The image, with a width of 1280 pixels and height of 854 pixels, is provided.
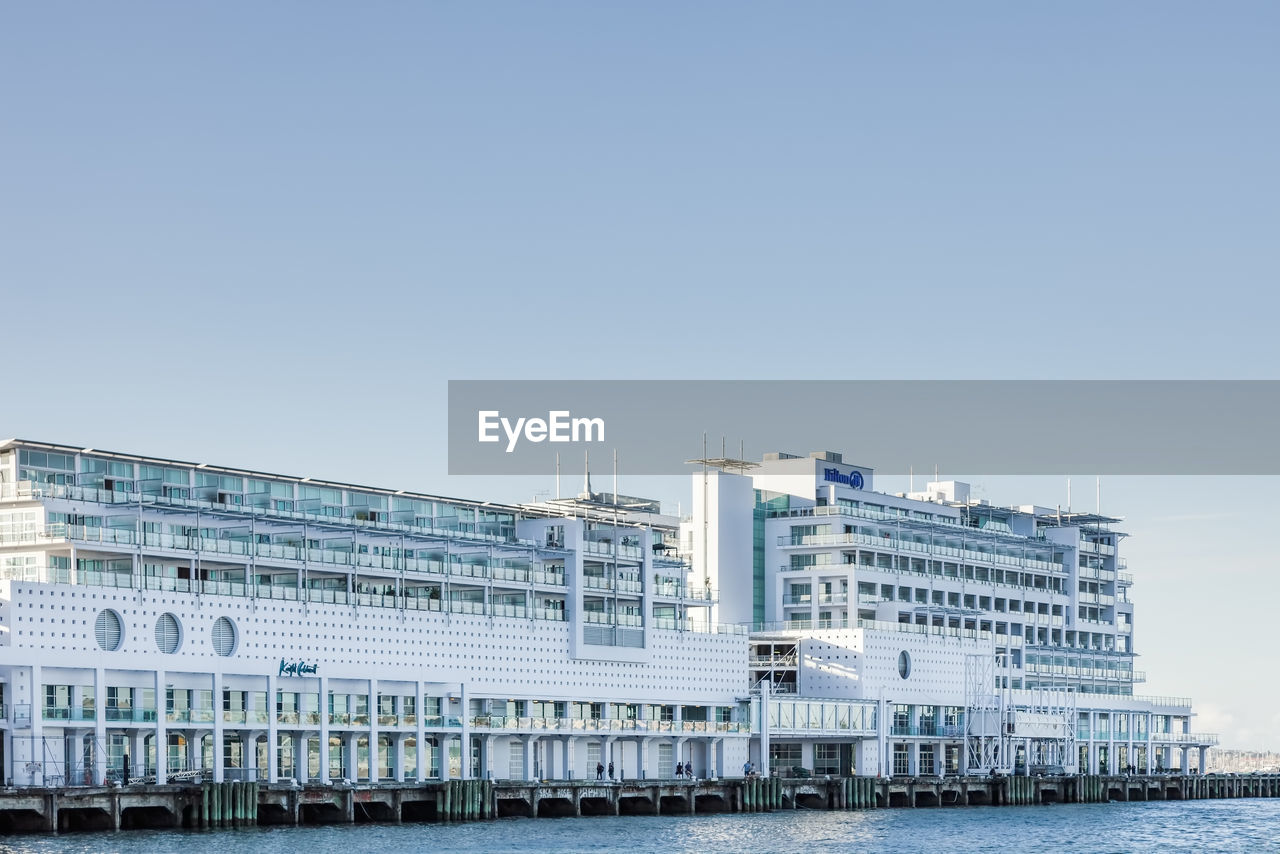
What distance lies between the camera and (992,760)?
133875 mm

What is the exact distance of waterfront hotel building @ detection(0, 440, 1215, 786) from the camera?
87.9 metres

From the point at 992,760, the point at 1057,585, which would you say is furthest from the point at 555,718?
the point at 1057,585

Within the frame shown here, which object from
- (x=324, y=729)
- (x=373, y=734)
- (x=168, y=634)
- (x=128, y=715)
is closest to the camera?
(x=128, y=715)

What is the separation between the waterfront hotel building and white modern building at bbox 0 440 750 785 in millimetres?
143

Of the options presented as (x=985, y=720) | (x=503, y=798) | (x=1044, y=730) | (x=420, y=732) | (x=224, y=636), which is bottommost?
(x=1044, y=730)

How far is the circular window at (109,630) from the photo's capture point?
86.5m

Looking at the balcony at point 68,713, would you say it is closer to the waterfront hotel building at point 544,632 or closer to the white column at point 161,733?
the waterfront hotel building at point 544,632

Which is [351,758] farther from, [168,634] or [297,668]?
[168,634]

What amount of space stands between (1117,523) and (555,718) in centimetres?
7246

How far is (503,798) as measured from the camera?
95.2 meters

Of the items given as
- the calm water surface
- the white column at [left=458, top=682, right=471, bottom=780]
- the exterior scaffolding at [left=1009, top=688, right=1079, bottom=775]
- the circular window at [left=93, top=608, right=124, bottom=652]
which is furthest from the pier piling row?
the circular window at [left=93, top=608, right=124, bottom=652]

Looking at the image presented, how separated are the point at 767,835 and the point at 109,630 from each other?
94.7ft

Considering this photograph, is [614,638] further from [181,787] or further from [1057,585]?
[1057,585]

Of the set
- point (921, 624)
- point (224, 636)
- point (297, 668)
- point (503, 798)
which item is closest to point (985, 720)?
point (921, 624)
